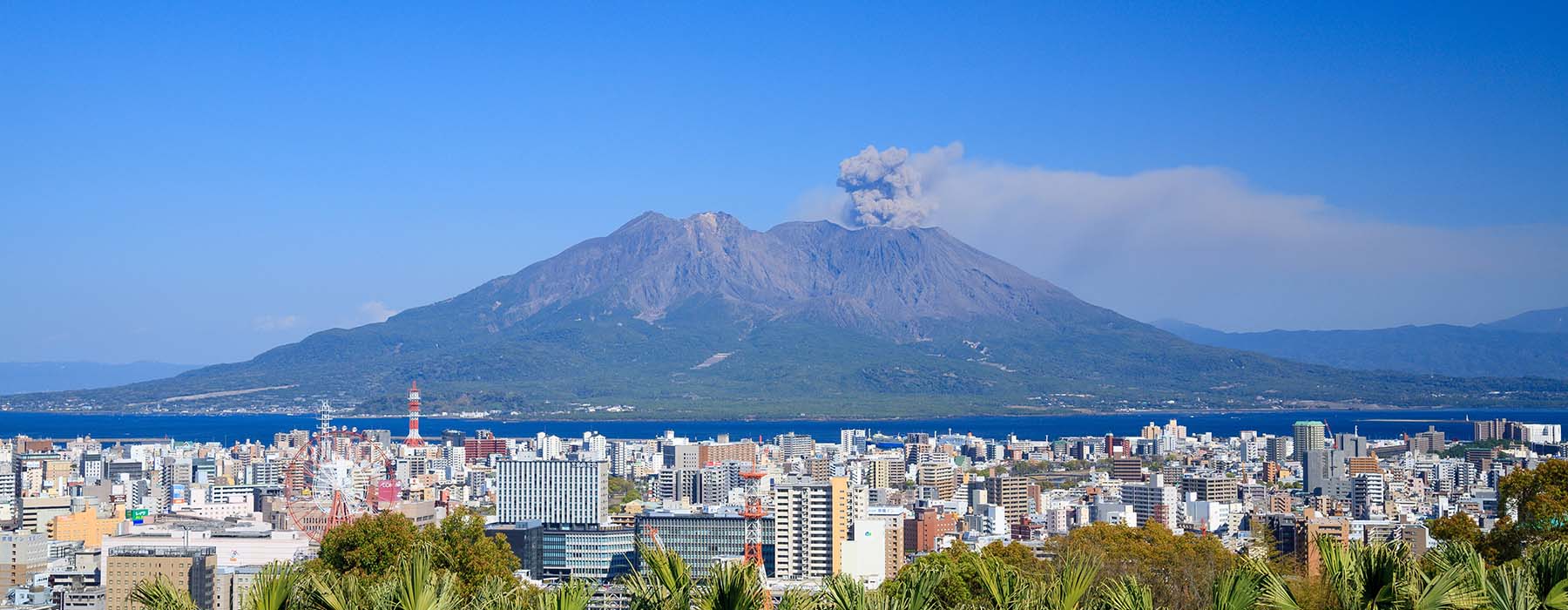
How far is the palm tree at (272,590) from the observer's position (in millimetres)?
6965

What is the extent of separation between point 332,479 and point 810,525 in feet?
72.6

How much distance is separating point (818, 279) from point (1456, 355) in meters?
78.2

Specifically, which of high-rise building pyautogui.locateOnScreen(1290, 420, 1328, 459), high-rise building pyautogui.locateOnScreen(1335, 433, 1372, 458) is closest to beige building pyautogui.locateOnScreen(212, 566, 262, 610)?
high-rise building pyautogui.locateOnScreen(1335, 433, 1372, 458)

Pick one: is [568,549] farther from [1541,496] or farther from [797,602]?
[797,602]

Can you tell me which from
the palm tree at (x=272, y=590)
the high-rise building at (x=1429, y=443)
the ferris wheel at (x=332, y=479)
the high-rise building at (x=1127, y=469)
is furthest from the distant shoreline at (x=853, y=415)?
the palm tree at (x=272, y=590)

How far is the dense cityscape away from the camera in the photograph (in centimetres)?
2661

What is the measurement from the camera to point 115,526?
119ft

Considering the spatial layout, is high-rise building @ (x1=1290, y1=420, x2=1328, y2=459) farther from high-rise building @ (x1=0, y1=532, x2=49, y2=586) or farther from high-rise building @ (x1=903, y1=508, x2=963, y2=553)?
high-rise building @ (x1=0, y1=532, x2=49, y2=586)

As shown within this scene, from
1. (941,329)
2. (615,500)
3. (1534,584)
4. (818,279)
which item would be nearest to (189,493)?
(615,500)

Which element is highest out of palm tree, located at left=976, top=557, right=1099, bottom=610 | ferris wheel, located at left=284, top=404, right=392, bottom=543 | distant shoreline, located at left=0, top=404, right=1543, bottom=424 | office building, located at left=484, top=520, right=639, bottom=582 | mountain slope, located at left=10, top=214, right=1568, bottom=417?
mountain slope, located at left=10, top=214, right=1568, bottom=417

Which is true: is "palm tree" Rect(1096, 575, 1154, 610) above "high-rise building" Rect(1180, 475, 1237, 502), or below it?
above

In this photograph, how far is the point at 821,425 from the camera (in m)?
109

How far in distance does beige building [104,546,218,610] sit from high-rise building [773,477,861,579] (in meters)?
9.29

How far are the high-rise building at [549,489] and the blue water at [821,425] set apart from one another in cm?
5130
